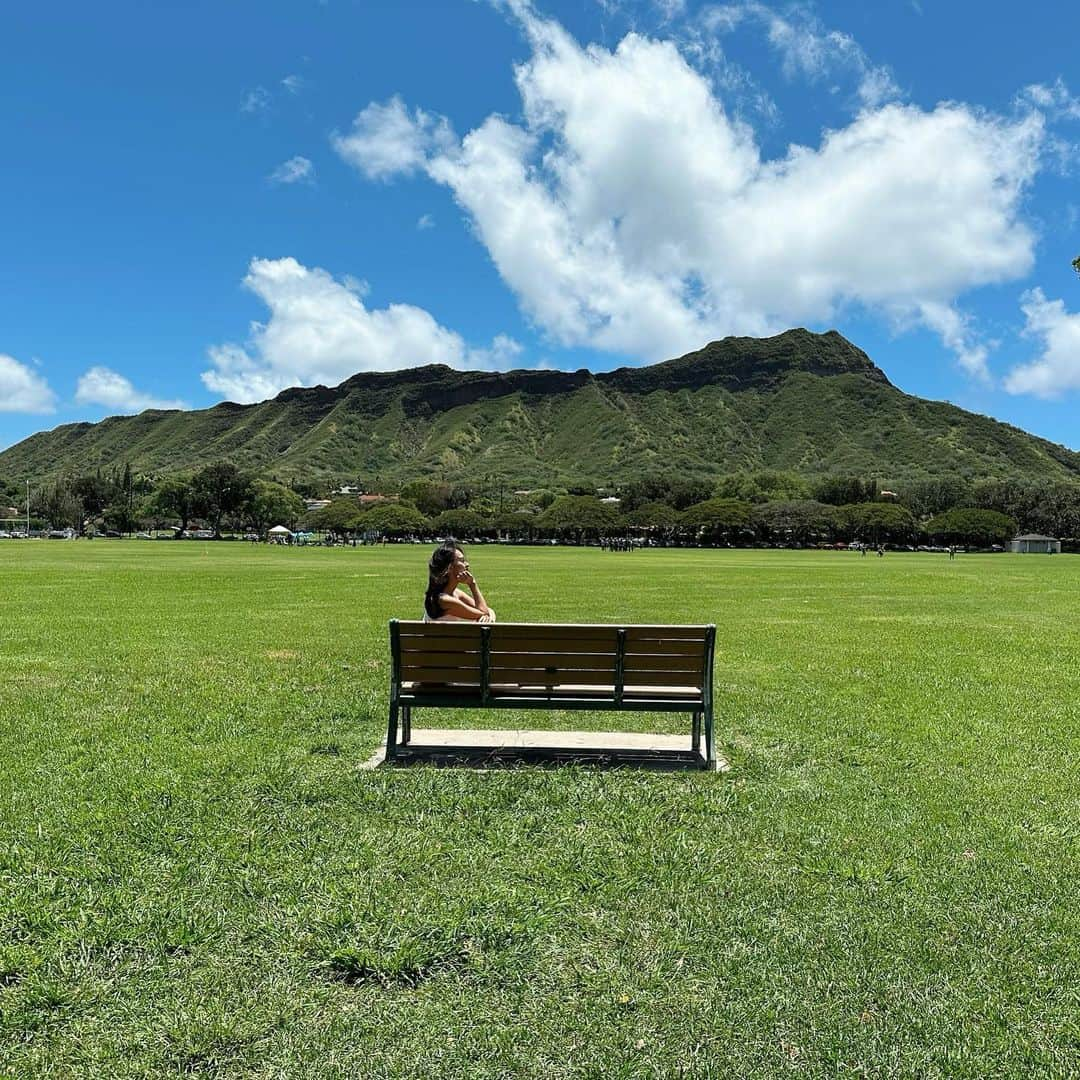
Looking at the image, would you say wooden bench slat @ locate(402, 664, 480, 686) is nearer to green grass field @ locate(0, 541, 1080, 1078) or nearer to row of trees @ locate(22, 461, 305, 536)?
green grass field @ locate(0, 541, 1080, 1078)

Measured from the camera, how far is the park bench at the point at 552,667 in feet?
20.8

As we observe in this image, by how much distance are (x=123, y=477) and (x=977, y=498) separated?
15645 centimetres

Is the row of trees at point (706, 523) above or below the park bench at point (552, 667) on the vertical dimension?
above

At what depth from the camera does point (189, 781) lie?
584 cm

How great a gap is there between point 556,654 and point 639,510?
128m

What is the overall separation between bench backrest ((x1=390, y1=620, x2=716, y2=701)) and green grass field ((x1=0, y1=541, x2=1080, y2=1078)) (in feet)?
2.42

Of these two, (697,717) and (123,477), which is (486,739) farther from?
(123,477)

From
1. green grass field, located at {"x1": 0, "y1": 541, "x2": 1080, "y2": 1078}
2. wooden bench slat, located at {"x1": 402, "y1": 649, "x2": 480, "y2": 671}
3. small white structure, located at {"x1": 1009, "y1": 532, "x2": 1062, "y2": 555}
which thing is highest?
small white structure, located at {"x1": 1009, "y1": 532, "x2": 1062, "y2": 555}

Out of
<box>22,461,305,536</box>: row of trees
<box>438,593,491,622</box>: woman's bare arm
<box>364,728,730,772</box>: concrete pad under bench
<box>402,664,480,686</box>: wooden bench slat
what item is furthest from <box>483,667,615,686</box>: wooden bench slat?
<box>22,461,305,536</box>: row of trees

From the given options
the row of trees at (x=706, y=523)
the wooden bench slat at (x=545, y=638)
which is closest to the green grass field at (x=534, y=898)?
the wooden bench slat at (x=545, y=638)

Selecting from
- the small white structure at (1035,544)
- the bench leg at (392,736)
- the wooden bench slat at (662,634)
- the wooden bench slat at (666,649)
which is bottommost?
the bench leg at (392,736)

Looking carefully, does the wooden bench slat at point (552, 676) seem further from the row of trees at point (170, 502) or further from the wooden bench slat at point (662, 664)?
the row of trees at point (170, 502)

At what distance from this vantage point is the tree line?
121 meters

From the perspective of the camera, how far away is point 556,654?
6.38 metres
